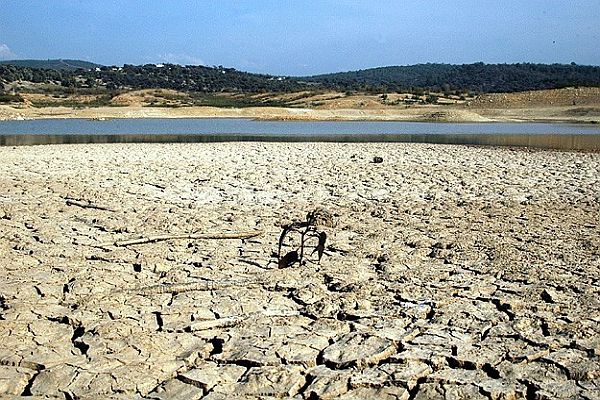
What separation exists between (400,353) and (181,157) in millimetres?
10970

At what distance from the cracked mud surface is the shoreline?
109ft

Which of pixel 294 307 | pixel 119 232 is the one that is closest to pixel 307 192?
pixel 119 232

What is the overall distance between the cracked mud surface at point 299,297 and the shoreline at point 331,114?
33096 millimetres

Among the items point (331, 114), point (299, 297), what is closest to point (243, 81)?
point (331, 114)

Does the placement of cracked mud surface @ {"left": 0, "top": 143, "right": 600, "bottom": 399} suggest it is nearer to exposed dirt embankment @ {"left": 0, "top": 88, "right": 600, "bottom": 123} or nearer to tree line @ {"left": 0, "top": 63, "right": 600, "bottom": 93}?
exposed dirt embankment @ {"left": 0, "top": 88, "right": 600, "bottom": 123}

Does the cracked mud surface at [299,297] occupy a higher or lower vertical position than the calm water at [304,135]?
higher

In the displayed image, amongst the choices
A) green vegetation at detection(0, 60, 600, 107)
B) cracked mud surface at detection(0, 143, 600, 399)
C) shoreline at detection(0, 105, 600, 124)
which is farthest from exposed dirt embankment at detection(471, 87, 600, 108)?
cracked mud surface at detection(0, 143, 600, 399)

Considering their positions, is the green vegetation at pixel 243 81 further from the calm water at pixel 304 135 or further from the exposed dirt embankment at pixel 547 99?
the calm water at pixel 304 135

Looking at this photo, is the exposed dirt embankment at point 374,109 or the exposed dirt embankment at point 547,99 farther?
the exposed dirt embankment at point 547,99

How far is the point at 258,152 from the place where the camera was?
15.2 m

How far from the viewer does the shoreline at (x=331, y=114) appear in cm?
4178

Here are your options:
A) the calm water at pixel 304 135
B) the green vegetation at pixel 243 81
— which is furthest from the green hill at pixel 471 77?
the calm water at pixel 304 135

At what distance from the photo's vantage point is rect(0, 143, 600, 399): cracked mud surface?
335cm

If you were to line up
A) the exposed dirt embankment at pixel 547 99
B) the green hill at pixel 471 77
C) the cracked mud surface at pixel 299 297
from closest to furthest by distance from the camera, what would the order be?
the cracked mud surface at pixel 299 297
the exposed dirt embankment at pixel 547 99
the green hill at pixel 471 77
